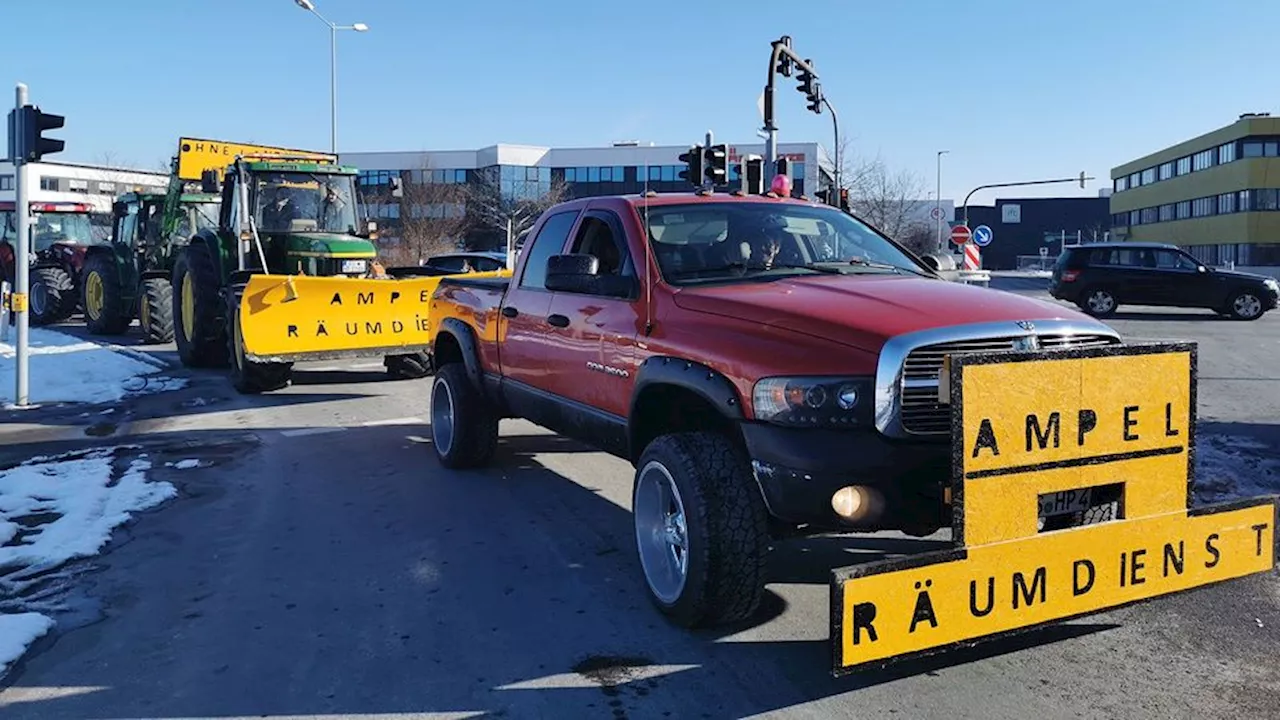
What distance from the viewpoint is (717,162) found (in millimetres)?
15852

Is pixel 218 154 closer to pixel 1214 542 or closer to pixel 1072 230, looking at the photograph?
pixel 1214 542

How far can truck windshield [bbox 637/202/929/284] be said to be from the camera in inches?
208

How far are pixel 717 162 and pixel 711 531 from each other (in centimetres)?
1226

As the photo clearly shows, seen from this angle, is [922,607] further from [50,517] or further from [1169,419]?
[50,517]

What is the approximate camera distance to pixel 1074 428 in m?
3.68

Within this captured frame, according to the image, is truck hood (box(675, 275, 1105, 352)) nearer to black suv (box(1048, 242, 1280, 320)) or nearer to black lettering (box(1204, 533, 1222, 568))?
black lettering (box(1204, 533, 1222, 568))

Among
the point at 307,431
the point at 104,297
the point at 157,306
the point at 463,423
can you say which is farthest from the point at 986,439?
the point at 104,297

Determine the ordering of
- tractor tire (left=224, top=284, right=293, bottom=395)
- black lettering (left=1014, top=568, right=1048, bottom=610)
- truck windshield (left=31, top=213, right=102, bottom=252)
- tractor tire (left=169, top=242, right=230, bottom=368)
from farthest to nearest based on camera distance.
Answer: truck windshield (left=31, top=213, right=102, bottom=252), tractor tire (left=169, top=242, right=230, bottom=368), tractor tire (left=224, top=284, right=293, bottom=395), black lettering (left=1014, top=568, right=1048, bottom=610)

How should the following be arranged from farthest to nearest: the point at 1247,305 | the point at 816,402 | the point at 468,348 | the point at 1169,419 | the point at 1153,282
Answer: the point at 1153,282 < the point at 1247,305 < the point at 468,348 < the point at 816,402 < the point at 1169,419

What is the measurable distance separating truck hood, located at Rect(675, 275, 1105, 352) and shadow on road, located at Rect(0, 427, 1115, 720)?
1.38 meters

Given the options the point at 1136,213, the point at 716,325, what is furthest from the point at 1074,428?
the point at 1136,213

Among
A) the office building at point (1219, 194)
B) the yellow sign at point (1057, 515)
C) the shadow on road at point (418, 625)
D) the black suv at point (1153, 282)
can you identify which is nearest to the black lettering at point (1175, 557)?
the yellow sign at point (1057, 515)

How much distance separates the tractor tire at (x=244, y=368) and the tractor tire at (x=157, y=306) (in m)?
5.36

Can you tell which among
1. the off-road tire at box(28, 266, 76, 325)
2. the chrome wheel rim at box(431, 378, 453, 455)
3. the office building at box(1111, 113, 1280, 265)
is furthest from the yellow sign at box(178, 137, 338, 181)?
the office building at box(1111, 113, 1280, 265)
